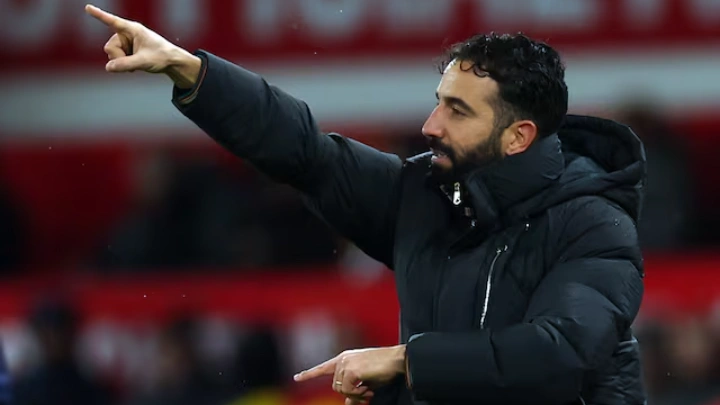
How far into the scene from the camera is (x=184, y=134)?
24.7 ft

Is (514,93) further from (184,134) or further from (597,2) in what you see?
Answer: (184,134)

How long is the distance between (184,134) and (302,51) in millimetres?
863

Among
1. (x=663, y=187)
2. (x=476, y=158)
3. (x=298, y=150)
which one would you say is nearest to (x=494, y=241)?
(x=476, y=158)

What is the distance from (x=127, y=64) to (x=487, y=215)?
0.68m

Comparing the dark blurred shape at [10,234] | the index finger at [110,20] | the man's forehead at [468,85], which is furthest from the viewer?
the dark blurred shape at [10,234]

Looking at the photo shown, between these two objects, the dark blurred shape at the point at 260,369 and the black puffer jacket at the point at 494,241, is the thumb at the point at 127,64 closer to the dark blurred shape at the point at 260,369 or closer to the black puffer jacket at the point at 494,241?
the black puffer jacket at the point at 494,241

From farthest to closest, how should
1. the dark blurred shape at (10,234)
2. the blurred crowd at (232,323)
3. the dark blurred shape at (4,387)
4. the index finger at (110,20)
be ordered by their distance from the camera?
1. the dark blurred shape at (10,234)
2. the blurred crowd at (232,323)
3. the dark blurred shape at (4,387)
4. the index finger at (110,20)

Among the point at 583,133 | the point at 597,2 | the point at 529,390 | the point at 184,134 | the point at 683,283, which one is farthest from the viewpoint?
the point at 184,134

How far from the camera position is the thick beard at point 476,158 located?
2869mm

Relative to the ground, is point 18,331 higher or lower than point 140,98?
lower

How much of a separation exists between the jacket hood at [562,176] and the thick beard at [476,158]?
0.07 m

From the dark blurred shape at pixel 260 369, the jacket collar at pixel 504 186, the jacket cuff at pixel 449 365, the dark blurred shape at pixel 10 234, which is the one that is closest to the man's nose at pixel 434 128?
the jacket collar at pixel 504 186

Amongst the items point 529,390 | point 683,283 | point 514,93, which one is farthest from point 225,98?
point 683,283

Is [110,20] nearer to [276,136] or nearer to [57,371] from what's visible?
[276,136]
